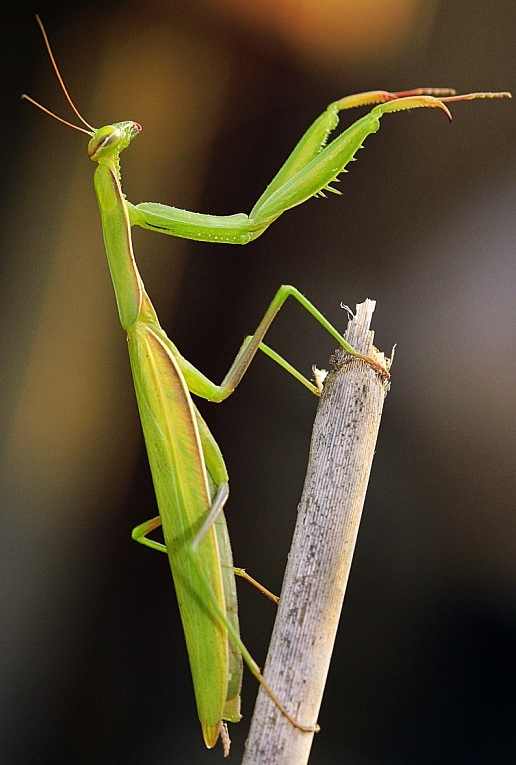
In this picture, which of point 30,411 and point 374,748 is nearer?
point 374,748

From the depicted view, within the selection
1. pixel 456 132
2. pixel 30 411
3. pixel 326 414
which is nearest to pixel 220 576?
pixel 326 414

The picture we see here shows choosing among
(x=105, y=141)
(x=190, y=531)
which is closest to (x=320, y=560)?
(x=190, y=531)

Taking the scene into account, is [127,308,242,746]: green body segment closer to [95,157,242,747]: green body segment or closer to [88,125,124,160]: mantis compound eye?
[95,157,242,747]: green body segment

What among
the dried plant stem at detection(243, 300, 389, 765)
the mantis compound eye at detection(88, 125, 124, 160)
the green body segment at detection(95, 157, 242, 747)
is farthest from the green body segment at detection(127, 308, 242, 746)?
the mantis compound eye at detection(88, 125, 124, 160)

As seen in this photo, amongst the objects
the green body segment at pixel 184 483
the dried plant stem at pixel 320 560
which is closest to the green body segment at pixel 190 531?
the green body segment at pixel 184 483

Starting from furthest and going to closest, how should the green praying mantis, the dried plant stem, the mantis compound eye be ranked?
the mantis compound eye → the green praying mantis → the dried plant stem

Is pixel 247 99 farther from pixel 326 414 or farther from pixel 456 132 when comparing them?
pixel 326 414
